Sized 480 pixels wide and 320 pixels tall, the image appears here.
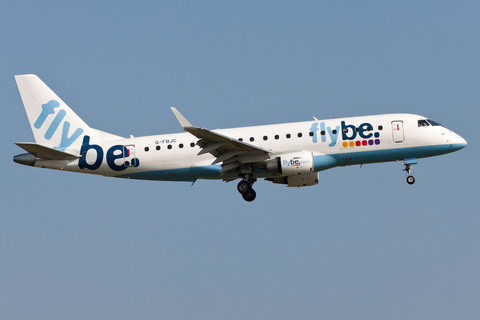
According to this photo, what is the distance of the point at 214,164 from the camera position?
1647 inches

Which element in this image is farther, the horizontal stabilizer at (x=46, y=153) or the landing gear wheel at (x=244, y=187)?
the landing gear wheel at (x=244, y=187)

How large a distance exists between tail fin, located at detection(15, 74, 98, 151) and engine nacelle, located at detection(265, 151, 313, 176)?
1352 cm

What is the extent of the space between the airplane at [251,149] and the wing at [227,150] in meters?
0.06

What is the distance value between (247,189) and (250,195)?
0.62m

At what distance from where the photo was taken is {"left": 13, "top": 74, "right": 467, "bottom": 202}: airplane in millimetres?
40344

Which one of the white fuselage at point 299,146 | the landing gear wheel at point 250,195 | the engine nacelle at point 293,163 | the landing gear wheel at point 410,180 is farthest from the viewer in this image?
the landing gear wheel at point 250,195

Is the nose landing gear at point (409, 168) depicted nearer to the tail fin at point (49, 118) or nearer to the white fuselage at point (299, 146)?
the white fuselage at point (299, 146)

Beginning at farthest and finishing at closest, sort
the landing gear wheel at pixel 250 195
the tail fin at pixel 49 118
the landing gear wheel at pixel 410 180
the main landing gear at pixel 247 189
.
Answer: the tail fin at pixel 49 118 < the landing gear wheel at pixel 250 195 < the main landing gear at pixel 247 189 < the landing gear wheel at pixel 410 180

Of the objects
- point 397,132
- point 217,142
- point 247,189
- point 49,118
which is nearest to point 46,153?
point 49,118

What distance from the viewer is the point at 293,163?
39500 mm

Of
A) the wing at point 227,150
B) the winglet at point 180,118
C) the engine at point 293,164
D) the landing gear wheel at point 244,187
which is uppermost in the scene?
the winglet at point 180,118

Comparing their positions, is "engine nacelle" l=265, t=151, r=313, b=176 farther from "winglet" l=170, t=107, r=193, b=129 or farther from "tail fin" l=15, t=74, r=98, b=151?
"tail fin" l=15, t=74, r=98, b=151

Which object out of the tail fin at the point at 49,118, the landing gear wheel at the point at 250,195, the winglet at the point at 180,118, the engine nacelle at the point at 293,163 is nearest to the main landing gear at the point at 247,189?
the landing gear wheel at the point at 250,195

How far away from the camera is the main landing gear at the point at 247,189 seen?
42312 millimetres
